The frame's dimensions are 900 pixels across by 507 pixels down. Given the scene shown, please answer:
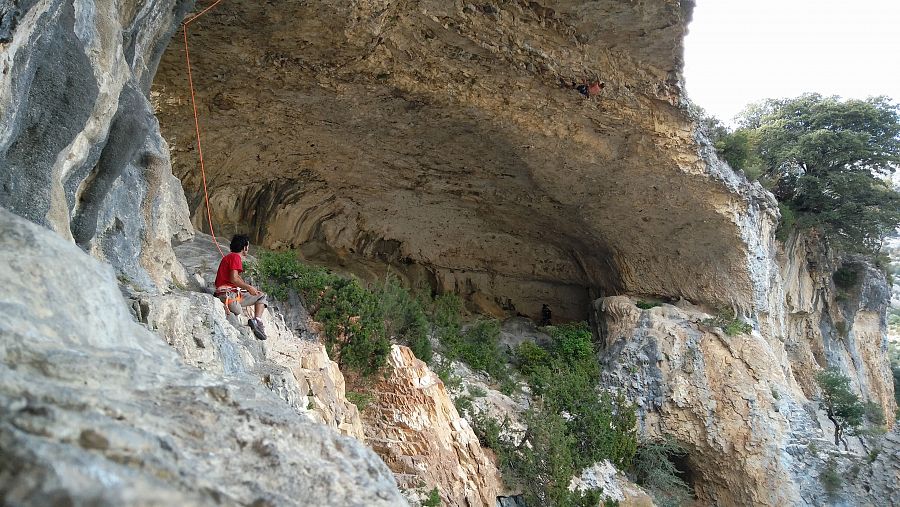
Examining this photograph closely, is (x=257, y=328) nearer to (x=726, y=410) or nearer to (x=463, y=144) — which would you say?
(x=463, y=144)

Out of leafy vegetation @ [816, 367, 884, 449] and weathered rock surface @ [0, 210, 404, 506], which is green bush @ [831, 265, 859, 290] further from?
weathered rock surface @ [0, 210, 404, 506]

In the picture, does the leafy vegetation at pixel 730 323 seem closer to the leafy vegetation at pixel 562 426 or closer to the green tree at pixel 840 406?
the leafy vegetation at pixel 562 426

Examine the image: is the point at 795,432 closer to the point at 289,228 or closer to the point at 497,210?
the point at 497,210

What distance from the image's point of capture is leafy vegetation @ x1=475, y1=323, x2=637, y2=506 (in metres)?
8.20

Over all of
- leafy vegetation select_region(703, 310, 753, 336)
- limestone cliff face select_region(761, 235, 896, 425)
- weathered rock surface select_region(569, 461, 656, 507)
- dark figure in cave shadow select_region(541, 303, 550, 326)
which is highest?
limestone cliff face select_region(761, 235, 896, 425)

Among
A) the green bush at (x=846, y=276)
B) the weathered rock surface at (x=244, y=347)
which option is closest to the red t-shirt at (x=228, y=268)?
the weathered rock surface at (x=244, y=347)

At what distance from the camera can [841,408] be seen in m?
12.5

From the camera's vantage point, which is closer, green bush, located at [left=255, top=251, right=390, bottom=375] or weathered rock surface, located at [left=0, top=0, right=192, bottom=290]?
weathered rock surface, located at [left=0, top=0, right=192, bottom=290]

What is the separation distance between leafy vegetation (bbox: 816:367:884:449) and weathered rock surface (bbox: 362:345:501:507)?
344 inches

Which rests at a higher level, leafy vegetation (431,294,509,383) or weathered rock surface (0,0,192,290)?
weathered rock surface (0,0,192,290)

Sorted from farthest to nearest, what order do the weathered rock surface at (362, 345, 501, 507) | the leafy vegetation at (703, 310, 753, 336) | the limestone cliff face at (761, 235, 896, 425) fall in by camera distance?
the limestone cliff face at (761, 235, 896, 425) → the leafy vegetation at (703, 310, 753, 336) → the weathered rock surface at (362, 345, 501, 507)

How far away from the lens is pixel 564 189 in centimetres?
1160

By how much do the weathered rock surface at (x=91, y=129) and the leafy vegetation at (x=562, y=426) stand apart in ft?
18.2

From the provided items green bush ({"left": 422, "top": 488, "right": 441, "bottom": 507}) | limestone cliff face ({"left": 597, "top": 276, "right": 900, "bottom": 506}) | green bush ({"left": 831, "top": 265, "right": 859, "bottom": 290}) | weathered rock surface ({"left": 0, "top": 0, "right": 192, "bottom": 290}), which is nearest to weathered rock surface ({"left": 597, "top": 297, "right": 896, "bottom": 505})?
limestone cliff face ({"left": 597, "top": 276, "right": 900, "bottom": 506})
